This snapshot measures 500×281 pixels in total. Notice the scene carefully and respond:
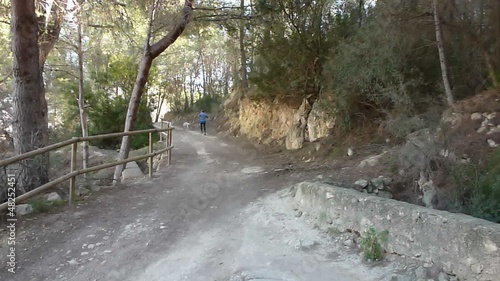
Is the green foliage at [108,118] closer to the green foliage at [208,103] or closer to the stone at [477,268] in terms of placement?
the green foliage at [208,103]

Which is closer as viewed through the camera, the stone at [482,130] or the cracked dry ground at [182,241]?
the cracked dry ground at [182,241]

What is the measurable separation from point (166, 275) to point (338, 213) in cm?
230

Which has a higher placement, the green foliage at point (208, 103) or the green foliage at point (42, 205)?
the green foliage at point (208, 103)

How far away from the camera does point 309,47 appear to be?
1182 cm

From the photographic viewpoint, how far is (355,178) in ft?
22.7

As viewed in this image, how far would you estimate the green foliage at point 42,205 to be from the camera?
5.69 meters

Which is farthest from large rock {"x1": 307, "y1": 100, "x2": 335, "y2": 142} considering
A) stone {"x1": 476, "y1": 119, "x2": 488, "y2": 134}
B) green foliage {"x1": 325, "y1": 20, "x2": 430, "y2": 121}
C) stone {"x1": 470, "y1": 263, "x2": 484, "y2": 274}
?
stone {"x1": 470, "y1": 263, "x2": 484, "y2": 274}

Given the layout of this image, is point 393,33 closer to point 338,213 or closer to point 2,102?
point 338,213

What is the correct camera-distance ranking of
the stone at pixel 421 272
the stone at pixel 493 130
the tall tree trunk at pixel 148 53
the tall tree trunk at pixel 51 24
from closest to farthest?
the stone at pixel 421 272 < the stone at pixel 493 130 < the tall tree trunk at pixel 51 24 < the tall tree trunk at pixel 148 53

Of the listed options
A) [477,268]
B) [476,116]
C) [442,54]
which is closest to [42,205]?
[477,268]

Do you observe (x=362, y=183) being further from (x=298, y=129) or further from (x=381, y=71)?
(x=298, y=129)

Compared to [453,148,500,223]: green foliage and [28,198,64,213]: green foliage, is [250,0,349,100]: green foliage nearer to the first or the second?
[453,148,500,223]: green foliage

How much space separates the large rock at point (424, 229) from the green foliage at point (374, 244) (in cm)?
7

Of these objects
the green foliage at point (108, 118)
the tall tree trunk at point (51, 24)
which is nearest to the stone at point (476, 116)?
the tall tree trunk at point (51, 24)
